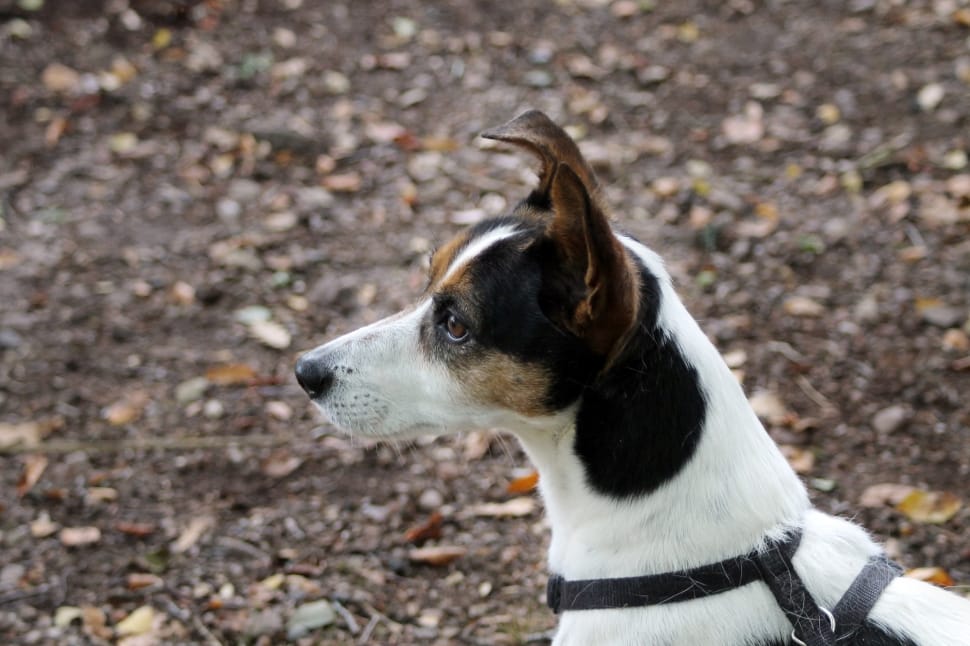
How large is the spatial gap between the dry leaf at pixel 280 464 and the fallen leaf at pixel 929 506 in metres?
2.44

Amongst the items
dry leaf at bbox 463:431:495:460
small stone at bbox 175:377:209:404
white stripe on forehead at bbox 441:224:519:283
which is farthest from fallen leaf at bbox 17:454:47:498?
white stripe on forehead at bbox 441:224:519:283

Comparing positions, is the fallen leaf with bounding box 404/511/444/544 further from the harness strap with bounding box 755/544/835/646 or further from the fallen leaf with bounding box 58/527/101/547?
the harness strap with bounding box 755/544/835/646

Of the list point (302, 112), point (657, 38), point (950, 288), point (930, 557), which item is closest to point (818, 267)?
point (950, 288)

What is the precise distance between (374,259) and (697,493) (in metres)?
3.37

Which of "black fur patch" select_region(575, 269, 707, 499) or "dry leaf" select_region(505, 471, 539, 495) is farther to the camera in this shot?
"dry leaf" select_region(505, 471, 539, 495)

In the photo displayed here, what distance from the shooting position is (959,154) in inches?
227

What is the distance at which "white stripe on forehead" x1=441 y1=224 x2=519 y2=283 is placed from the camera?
110 inches

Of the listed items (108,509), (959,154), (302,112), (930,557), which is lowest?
(108,509)

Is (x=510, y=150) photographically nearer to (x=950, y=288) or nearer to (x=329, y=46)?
(x=329, y=46)

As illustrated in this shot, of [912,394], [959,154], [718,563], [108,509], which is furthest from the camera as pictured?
[959,154]

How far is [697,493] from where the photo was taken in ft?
8.02

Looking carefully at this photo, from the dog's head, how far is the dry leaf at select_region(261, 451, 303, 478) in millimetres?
1458

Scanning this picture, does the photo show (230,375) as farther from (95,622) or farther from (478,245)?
(478,245)

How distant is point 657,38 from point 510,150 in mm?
1717
